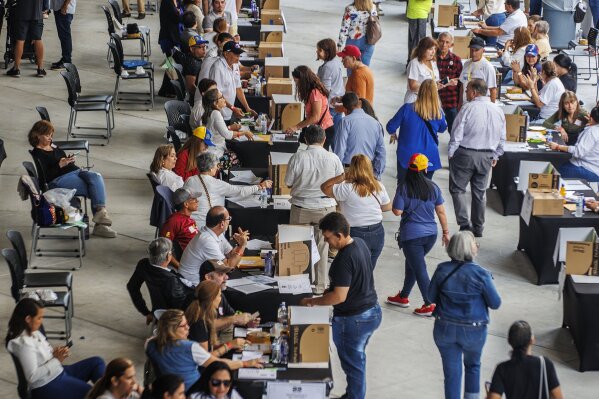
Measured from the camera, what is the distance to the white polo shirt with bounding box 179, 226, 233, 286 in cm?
865

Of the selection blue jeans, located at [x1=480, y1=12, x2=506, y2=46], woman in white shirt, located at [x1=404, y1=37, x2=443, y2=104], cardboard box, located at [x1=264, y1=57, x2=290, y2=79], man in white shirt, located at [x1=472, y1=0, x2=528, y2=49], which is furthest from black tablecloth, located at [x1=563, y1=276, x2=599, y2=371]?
blue jeans, located at [x1=480, y1=12, x2=506, y2=46]

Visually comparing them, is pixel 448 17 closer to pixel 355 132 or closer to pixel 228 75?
pixel 228 75

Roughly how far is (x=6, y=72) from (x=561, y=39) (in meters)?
8.65

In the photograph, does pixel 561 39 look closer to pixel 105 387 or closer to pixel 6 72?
pixel 6 72

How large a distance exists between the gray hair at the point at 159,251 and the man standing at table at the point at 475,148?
3713mm

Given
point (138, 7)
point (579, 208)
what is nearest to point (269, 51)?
point (579, 208)

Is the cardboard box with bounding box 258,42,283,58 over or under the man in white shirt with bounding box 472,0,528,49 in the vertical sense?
under

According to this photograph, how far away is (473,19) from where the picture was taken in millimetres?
17328

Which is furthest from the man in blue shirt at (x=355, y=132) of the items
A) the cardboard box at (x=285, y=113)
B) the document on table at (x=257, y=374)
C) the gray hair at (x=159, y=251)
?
the document on table at (x=257, y=374)

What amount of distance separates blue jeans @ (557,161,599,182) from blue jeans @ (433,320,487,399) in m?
4.20

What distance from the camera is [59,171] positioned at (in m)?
11.0

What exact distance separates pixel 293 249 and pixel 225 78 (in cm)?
414

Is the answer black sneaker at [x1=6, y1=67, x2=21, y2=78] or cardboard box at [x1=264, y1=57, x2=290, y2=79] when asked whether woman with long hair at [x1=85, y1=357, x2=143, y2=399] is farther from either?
black sneaker at [x1=6, y1=67, x2=21, y2=78]

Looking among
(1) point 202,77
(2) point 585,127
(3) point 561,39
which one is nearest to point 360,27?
(1) point 202,77
